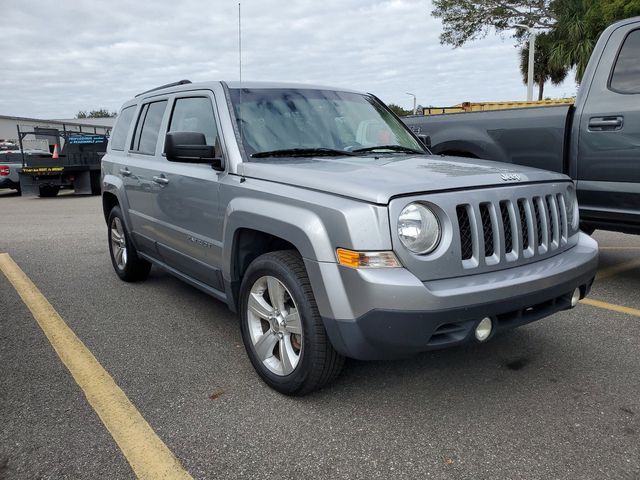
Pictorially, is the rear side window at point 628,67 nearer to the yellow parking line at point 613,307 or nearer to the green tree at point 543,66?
the yellow parking line at point 613,307

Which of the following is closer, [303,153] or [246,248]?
[246,248]

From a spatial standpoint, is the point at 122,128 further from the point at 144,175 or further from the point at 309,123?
the point at 309,123

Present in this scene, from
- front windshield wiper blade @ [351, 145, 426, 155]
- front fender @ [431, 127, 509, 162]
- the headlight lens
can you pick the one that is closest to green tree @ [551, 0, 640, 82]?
front fender @ [431, 127, 509, 162]

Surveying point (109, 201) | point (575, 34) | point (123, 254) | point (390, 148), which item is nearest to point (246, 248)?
point (390, 148)

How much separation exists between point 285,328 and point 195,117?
1.78 meters

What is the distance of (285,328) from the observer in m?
2.93

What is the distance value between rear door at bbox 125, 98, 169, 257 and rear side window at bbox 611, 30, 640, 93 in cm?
368

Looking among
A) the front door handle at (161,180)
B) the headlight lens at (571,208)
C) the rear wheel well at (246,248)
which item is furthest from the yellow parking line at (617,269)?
the front door handle at (161,180)

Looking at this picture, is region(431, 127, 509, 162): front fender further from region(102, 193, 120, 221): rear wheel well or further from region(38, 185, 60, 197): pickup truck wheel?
region(38, 185, 60, 197): pickup truck wheel

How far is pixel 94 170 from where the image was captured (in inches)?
664

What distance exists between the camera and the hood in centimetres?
253

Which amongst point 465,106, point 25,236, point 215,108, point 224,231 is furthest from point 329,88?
point 25,236

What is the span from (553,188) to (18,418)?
308 centimetres

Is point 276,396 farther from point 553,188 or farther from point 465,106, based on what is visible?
point 465,106
